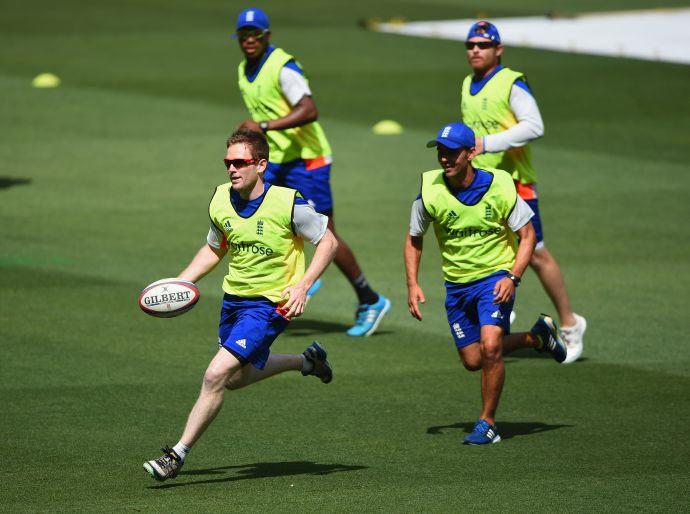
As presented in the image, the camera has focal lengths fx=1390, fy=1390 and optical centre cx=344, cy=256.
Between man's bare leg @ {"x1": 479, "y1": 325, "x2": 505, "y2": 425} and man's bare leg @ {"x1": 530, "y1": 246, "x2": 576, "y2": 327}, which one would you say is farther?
man's bare leg @ {"x1": 530, "y1": 246, "x2": 576, "y2": 327}

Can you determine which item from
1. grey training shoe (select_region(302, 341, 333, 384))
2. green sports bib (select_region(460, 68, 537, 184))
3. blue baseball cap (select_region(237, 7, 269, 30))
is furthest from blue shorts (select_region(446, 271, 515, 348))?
blue baseball cap (select_region(237, 7, 269, 30))

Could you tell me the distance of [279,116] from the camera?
13.3 m

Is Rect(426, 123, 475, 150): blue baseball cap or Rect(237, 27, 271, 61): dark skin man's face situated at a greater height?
Rect(426, 123, 475, 150): blue baseball cap

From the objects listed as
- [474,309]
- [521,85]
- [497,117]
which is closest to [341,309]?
[497,117]

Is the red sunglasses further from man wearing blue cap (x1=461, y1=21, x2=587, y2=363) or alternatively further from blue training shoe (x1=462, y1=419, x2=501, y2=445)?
man wearing blue cap (x1=461, y1=21, x2=587, y2=363)

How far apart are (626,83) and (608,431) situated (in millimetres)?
17701

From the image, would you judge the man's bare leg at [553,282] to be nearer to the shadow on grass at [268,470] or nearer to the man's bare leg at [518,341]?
the man's bare leg at [518,341]

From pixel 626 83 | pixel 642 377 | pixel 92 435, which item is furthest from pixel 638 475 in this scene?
pixel 626 83

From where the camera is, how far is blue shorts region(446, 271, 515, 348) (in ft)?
32.2

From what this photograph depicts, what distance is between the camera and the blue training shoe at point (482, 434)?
9.71 meters

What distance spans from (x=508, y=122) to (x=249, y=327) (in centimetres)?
402

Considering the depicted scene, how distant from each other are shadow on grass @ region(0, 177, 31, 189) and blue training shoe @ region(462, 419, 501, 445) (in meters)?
11.2

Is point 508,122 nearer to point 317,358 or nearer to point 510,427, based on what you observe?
point 510,427

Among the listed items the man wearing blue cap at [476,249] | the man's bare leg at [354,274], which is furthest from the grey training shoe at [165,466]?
the man's bare leg at [354,274]
